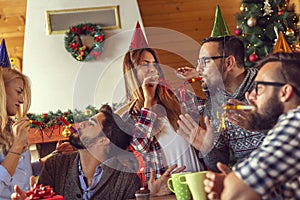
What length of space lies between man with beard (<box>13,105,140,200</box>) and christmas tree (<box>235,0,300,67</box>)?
246cm

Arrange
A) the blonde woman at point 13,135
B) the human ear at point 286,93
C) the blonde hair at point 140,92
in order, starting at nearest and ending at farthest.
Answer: the human ear at point 286,93 → the blonde woman at point 13,135 → the blonde hair at point 140,92

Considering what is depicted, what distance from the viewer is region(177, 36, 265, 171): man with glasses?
1.88 meters

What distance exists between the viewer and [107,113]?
2.11 metres

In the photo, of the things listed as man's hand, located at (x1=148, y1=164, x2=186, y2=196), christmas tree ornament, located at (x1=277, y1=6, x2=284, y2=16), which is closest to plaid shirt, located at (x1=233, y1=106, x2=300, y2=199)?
man's hand, located at (x1=148, y1=164, x2=186, y2=196)

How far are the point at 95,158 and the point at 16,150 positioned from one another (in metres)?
0.31

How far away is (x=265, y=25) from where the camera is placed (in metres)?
4.44

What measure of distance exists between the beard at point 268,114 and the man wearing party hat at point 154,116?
0.71m

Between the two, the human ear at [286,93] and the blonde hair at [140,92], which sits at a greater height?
the blonde hair at [140,92]

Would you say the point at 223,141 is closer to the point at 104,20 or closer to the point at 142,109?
the point at 142,109

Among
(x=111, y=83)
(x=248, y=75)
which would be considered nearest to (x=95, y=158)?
(x=248, y=75)

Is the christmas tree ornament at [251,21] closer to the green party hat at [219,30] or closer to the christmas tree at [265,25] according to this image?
the christmas tree at [265,25]

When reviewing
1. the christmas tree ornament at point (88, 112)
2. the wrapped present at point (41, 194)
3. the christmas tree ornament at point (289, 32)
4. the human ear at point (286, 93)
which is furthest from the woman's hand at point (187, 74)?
the christmas tree ornament at point (289, 32)

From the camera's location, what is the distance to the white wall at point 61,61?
508 cm

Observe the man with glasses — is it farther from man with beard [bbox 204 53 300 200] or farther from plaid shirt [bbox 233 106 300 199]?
plaid shirt [bbox 233 106 300 199]
